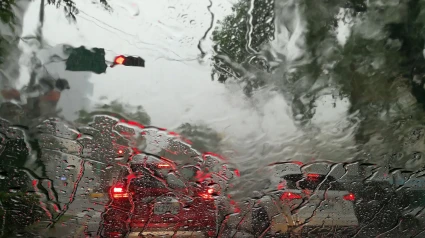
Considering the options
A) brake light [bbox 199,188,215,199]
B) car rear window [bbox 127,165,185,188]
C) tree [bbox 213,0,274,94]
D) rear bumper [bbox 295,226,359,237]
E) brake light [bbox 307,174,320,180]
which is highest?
tree [bbox 213,0,274,94]

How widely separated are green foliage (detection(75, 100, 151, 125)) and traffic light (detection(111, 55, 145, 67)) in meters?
0.29

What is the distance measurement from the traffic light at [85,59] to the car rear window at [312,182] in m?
1.76

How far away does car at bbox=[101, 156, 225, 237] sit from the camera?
334 centimetres

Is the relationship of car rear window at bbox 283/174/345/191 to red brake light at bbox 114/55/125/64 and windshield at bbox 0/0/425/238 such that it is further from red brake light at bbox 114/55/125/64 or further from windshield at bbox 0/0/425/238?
red brake light at bbox 114/55/125/64

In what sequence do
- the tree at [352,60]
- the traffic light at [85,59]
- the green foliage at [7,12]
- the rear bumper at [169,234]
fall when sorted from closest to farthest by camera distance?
the green foliage at [7,12], the traffic light at [85,59], the tree at [352,60], the rear bumper at [169,234]

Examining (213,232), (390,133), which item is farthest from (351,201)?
(213,232)

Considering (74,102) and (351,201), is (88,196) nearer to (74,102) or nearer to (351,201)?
(74,102)

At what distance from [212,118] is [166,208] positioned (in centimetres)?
83

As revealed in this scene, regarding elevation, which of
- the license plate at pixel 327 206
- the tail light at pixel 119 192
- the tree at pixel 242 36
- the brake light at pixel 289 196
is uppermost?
the tree at pixel 242 36

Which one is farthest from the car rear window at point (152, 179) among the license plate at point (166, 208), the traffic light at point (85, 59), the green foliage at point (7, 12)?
the green foliage at point (7, 12)

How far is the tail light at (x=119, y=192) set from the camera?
3.32 meters

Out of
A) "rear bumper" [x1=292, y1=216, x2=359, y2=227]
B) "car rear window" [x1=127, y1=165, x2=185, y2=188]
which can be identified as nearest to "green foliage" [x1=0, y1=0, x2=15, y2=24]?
"car rear window" [x1=127, y1=165, x2=185, y2=188]

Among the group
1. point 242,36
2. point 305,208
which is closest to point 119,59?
point 242,36

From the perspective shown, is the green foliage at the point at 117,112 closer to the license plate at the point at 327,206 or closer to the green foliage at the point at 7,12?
the green foliage at the point at 7,12
